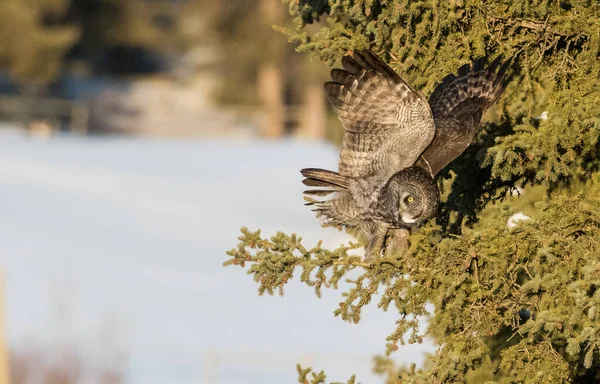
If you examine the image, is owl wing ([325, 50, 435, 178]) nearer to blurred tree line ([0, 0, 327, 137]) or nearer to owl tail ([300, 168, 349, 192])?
owl tail ([300, 168, 349, 192])

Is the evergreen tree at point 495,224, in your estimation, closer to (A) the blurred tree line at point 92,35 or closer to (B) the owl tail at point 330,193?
(B) the owl tail at point 330,193

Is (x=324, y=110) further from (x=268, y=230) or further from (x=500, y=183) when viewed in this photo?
(x=500, y=183)

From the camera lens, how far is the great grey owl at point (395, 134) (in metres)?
7.34

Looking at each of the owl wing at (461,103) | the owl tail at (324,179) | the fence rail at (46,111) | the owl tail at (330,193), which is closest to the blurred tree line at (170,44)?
the fence rail at (46,111)

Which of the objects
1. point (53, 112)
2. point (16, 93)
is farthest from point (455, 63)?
point (16, 93)

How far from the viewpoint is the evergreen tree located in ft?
23.0

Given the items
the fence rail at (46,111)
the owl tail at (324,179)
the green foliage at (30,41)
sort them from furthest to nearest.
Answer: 1. the fence rail at (46,111)
2. the green foliage at (30,41)
3. the owl tail at (324,179)

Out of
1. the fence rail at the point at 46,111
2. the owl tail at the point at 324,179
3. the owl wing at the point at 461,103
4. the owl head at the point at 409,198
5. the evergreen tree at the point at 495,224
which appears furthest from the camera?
the fence rail at the point at 46,111

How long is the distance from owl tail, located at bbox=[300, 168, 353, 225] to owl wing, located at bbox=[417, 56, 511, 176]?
2.39ft

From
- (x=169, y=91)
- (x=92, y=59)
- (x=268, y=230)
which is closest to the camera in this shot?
(x=268, y=230)

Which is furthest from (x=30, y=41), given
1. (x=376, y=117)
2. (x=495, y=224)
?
(x=495, y=224)

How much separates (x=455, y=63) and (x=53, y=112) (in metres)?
38.8

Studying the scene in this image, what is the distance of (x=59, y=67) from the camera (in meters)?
45.6

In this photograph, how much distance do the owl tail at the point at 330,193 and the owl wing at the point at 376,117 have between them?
0.10 m
